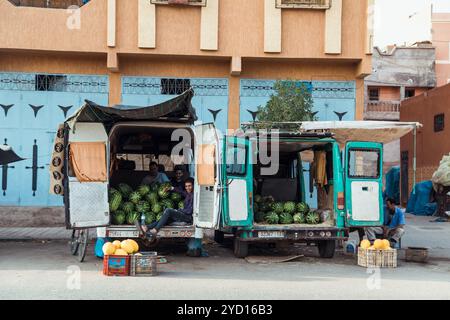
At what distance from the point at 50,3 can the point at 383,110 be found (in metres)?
27.6

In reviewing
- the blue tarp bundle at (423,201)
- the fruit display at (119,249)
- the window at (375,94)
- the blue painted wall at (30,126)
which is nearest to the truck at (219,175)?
the fruit display at (119,249)

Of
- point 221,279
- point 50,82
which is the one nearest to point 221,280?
point 221,279

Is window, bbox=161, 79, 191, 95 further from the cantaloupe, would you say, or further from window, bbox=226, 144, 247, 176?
the cantaloupe

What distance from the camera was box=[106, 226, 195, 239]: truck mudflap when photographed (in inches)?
428

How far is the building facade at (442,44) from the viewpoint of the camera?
42.2m

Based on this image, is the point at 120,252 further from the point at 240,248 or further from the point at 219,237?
the point at 219,237

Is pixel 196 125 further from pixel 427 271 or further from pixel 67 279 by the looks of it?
pixel 427 271

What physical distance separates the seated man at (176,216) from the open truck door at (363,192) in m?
2.94

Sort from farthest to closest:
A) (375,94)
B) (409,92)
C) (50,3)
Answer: (409,92) → (375,94) → (50,3)

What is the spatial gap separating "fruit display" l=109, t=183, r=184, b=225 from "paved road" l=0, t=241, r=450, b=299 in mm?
892

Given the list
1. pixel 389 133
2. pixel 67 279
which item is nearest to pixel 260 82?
pixel 389 133

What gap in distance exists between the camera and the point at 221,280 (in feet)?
28.9

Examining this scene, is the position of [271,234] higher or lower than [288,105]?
lower

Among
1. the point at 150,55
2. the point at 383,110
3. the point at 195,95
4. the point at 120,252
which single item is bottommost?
the point at 120,252
